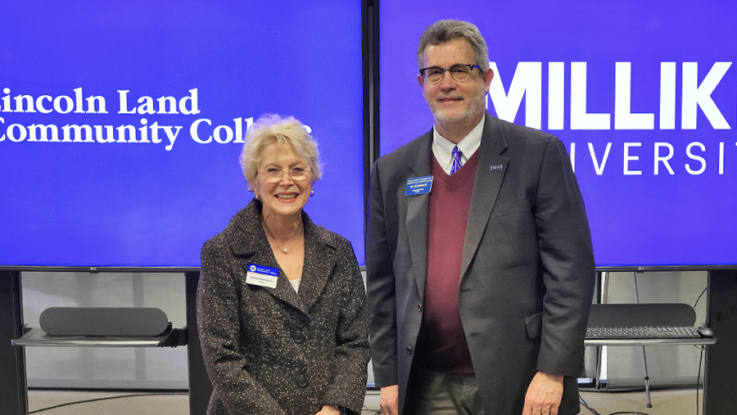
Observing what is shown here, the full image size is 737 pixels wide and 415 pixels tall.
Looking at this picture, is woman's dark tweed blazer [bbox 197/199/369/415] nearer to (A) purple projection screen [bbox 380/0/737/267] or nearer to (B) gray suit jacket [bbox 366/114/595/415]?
(B) gray suit jacket [bbox 366/114/595/415]

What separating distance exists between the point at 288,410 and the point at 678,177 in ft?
6.69

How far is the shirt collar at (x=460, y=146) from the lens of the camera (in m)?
1.75

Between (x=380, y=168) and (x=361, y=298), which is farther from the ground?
(x=380, y=168)

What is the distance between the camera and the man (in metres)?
1.64

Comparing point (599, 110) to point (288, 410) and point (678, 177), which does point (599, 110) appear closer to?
point (678, 177)

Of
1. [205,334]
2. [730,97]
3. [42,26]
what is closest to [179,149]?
[42,26]

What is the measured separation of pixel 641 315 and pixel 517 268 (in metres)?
1.34

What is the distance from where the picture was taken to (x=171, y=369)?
3.67 metres

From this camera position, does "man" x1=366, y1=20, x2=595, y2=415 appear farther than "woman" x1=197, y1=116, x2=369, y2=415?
Yes

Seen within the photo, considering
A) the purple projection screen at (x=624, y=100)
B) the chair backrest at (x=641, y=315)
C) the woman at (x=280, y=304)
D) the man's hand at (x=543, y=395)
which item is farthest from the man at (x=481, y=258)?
the chair backrest at (x=641, y=315)

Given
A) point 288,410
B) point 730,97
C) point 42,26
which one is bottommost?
point 288,410

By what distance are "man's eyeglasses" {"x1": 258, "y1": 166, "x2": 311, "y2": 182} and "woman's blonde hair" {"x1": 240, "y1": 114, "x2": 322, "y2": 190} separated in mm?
36

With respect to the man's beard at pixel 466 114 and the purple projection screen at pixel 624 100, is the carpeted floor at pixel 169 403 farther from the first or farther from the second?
the man's beard at pixel 466 114

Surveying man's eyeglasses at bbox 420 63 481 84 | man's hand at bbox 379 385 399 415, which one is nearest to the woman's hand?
man's hand at bbox 379 385 399 415
